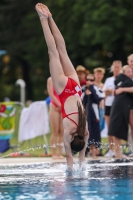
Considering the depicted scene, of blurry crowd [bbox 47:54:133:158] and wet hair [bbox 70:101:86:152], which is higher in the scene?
blurry crowd [bbox 47:54:133:158]

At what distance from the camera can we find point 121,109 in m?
14.2

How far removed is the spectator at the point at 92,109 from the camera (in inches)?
567

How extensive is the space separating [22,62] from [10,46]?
6.30 meters

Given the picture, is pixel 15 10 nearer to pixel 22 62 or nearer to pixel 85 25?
pixel 22 62

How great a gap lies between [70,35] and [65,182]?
25.3 meters

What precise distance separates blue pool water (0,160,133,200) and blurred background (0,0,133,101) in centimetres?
1738

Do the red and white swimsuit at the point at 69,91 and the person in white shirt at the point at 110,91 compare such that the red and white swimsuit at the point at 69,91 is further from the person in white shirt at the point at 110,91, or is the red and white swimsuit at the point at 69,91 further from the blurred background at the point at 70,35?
the blurred background at the point at 70,35

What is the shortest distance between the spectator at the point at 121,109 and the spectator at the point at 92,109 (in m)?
0.38

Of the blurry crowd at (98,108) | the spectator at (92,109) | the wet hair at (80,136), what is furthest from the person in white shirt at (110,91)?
the wet hair at (80,136)

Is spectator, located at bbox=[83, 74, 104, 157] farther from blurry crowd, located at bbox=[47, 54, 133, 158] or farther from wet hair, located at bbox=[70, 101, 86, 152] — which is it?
wet hair, located at bbox=[70, 101, 86, 152]

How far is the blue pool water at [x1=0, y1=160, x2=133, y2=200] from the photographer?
26.7 ft

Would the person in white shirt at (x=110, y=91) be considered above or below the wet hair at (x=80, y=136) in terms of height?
above

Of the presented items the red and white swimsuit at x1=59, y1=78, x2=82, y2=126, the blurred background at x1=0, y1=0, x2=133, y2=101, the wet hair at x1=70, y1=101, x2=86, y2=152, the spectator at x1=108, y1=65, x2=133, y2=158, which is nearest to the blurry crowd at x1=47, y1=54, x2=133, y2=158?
the spectator at x1=108, y1=65, x2=133, y2=158

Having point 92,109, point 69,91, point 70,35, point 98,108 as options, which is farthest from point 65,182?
point 70,35
